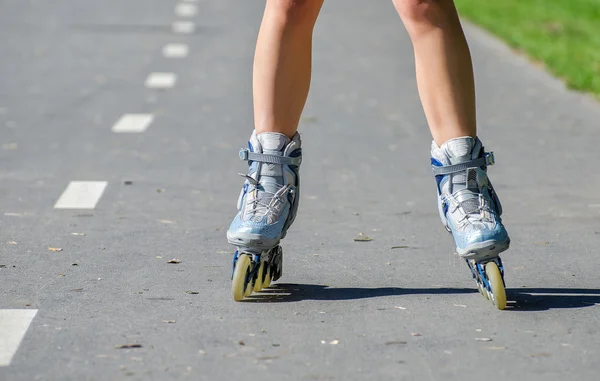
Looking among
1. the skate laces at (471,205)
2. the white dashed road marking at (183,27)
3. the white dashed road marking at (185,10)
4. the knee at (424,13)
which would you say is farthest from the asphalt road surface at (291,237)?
the white dashed road marking at (185,10)

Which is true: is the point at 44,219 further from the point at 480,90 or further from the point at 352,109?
the point at 480,90

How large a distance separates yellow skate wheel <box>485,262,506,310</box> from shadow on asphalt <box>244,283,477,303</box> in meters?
0.23

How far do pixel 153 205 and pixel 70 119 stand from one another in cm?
309

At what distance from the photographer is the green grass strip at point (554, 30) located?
11258 millimetres

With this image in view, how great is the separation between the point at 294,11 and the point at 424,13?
0.40m

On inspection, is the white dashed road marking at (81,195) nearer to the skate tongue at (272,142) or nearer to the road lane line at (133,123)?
the skate tongue at (272,142)

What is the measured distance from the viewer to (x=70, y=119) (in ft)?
29.0

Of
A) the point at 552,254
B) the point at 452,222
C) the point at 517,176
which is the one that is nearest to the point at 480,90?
the point at 517,176

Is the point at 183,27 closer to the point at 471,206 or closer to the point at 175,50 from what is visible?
the point at 175,50

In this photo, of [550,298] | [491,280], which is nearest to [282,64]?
[491,280]

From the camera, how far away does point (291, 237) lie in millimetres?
5191

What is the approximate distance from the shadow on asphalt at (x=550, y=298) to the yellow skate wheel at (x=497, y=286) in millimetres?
52

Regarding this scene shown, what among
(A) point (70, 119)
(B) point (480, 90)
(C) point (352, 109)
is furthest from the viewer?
(B) point (480, 90)

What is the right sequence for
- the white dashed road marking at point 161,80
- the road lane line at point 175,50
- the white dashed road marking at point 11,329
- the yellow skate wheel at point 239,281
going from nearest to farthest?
the white dashed road marking at point 11,329, the yellow skate wheel at point 239,281, the white dashed road marking at point 161,80, the road lane line at point 175,50
